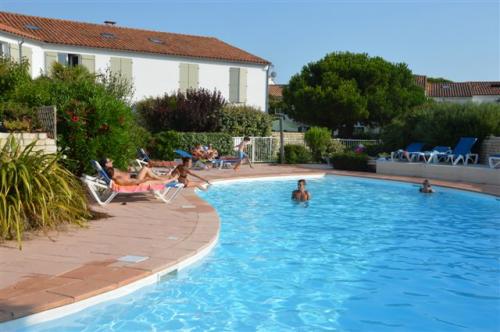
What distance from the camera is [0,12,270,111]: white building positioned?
2525cm

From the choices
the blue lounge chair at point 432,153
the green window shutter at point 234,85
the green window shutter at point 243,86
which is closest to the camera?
the blue lounge chair at point 432,153

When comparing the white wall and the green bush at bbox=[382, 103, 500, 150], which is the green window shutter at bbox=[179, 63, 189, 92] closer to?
the white wall

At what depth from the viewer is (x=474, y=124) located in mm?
19594

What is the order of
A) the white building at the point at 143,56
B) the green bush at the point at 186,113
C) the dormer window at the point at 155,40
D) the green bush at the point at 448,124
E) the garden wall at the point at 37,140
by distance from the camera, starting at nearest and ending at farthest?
1. the garden wall at the point at 37,140
2. the green bush at the point at 448,124
3. the green bush at the point at 186,113
4. the white building at the point at 143,56
5. the dormer window at the point at 155,40

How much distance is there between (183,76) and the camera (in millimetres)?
29172

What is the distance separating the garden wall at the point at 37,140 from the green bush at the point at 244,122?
615 inches

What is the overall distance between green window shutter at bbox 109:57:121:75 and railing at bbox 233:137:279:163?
805 centimetres

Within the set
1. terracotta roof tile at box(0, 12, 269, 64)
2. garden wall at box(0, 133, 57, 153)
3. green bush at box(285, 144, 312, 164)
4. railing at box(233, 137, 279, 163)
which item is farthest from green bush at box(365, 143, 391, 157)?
garden wall at box(0, 133, 57, 153)

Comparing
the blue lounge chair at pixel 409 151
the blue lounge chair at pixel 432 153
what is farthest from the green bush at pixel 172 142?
the blue lounge chair at pixel 432 153

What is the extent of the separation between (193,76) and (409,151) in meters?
14.2

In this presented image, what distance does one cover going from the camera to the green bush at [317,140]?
24.4 m

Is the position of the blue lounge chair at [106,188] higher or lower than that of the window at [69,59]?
lower

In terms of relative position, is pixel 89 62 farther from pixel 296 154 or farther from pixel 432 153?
pixel 432 153

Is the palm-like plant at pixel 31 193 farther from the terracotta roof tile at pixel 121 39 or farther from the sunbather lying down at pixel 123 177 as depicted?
the terracotta roof tile at pixel 121 39
